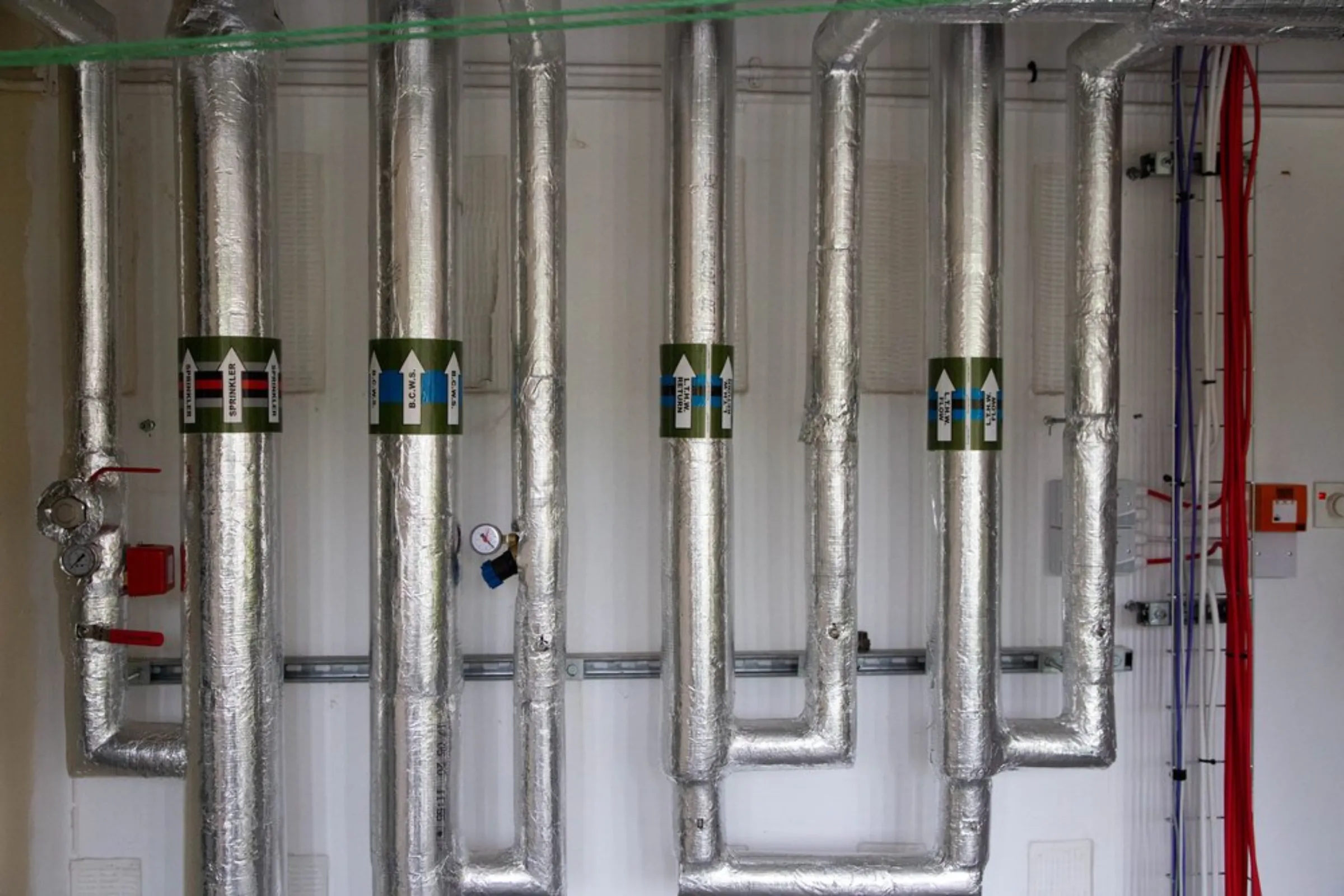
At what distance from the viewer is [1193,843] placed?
2.01 metres

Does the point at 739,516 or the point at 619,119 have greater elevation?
the point at 619,119

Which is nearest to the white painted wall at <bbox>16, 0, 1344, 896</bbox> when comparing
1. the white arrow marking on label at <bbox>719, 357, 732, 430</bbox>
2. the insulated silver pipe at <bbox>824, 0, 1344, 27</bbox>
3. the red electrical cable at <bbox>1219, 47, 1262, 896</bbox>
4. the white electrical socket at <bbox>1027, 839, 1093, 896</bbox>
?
the white electrical socket at <bbox>1027, 839, 1093, 896</bbox>

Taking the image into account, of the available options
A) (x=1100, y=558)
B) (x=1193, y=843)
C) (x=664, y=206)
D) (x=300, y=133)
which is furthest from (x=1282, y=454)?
(x=300, y=133)

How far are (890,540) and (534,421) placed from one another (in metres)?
0.88

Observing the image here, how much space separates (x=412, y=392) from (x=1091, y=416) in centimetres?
140

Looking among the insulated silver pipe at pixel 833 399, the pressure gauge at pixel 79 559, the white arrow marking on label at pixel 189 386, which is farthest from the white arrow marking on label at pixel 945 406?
the pressure gauge at pixel 79 559

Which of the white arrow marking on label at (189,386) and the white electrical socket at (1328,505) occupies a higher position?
the white arrow marking on label at (189,386)

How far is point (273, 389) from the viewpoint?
167 centimetres

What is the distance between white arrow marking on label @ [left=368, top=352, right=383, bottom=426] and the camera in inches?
65.3

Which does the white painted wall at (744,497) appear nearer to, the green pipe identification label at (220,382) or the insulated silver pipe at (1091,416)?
the insulated silver pipe at (1091,416)

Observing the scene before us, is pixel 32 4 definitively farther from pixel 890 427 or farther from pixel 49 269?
pixel 890 427

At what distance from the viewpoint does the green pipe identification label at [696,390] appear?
1703mm

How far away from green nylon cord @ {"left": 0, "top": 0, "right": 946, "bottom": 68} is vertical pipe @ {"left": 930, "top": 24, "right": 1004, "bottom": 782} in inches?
11.8

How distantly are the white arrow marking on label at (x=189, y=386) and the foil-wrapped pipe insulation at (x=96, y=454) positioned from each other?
26cm
